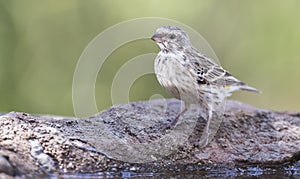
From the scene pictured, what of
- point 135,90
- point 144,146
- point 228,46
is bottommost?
point 144,146

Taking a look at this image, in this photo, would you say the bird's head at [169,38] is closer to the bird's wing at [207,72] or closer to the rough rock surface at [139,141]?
the bird's wing at [207,72]

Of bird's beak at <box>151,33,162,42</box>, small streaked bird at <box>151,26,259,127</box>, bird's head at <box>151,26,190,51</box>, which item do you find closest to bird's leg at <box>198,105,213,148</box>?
small streaked bird at <box>151,26,259,127</box>

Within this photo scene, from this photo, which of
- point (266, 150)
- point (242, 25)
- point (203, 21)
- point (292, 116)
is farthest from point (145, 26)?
point (266, 150)

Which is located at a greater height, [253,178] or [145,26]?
[145,26]

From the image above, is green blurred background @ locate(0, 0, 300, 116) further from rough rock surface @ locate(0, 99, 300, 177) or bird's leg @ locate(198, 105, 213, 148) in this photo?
bird's leg @ locate(198, 105, 213, 148)

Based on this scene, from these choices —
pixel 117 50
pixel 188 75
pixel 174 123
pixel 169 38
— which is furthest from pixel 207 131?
pixel 117 50

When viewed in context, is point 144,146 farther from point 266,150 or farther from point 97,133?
point 266,150

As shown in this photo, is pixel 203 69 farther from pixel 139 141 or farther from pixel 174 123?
pixel 139 141
